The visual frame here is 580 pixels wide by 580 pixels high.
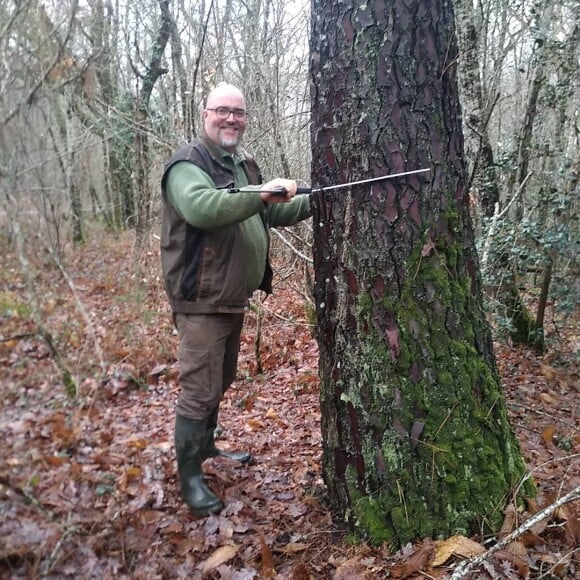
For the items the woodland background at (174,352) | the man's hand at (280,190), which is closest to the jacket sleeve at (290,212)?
the man's hand at (280,190)

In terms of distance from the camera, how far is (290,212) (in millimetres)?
3207

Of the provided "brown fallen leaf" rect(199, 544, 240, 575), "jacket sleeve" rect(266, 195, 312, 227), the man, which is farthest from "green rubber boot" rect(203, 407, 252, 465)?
"jacket sleeve" rect(266, 195, 312, 227)

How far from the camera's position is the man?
2.79 m

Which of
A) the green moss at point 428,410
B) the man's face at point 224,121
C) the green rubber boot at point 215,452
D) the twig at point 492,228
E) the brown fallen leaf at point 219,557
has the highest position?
the man's face at point 224,121

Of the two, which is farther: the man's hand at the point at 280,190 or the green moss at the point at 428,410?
the man's hand at the point at 280,190

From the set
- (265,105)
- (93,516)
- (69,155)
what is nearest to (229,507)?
(93,516)

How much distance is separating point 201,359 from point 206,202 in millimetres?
893

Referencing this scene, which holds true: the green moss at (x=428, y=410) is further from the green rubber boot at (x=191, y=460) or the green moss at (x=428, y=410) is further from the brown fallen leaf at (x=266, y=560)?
the green rubber boot at (x=191, y=460)

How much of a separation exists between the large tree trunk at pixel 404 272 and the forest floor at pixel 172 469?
0.21m

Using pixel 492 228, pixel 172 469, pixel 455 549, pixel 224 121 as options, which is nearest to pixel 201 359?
pixel 172 469

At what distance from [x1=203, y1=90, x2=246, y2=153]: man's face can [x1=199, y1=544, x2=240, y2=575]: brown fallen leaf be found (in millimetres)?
2135

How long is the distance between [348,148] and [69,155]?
3030 mm

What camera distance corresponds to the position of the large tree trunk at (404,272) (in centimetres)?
232

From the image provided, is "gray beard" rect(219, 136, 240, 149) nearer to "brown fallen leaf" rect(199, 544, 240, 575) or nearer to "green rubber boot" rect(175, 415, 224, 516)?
"green rubber boot" rect(175, 415, 224, 516)
